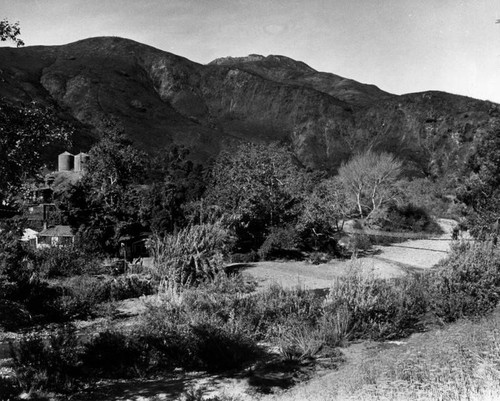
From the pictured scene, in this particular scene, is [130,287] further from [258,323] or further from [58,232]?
[58,232]

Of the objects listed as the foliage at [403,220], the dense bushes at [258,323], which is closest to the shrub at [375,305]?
the dense bushes at [258,323]

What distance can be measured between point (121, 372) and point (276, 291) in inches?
161

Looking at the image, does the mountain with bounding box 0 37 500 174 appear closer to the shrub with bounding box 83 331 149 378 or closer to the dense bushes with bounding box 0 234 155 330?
the dense bushes with bounding box 0 234 155 330

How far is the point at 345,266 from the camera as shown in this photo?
13.6m

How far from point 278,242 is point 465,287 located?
9.53 meters

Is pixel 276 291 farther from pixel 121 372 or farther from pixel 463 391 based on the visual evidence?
pixel 463 391

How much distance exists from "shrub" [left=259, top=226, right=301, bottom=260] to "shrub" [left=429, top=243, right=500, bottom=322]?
8.35 meters

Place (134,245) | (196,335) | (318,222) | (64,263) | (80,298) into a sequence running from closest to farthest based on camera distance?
(196,335) → (80,298) → (64,263) → (318,222) → (134,245)

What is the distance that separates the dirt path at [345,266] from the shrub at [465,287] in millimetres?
1672

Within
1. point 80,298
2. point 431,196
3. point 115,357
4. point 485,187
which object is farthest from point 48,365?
point 431,196

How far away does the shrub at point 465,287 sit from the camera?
9273 millimetres

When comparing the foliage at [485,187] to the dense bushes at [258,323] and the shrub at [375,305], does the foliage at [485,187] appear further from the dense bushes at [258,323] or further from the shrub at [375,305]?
the shrub at [375,305]

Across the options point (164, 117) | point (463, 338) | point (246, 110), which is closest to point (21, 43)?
point (463, 338)

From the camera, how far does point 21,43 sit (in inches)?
226
